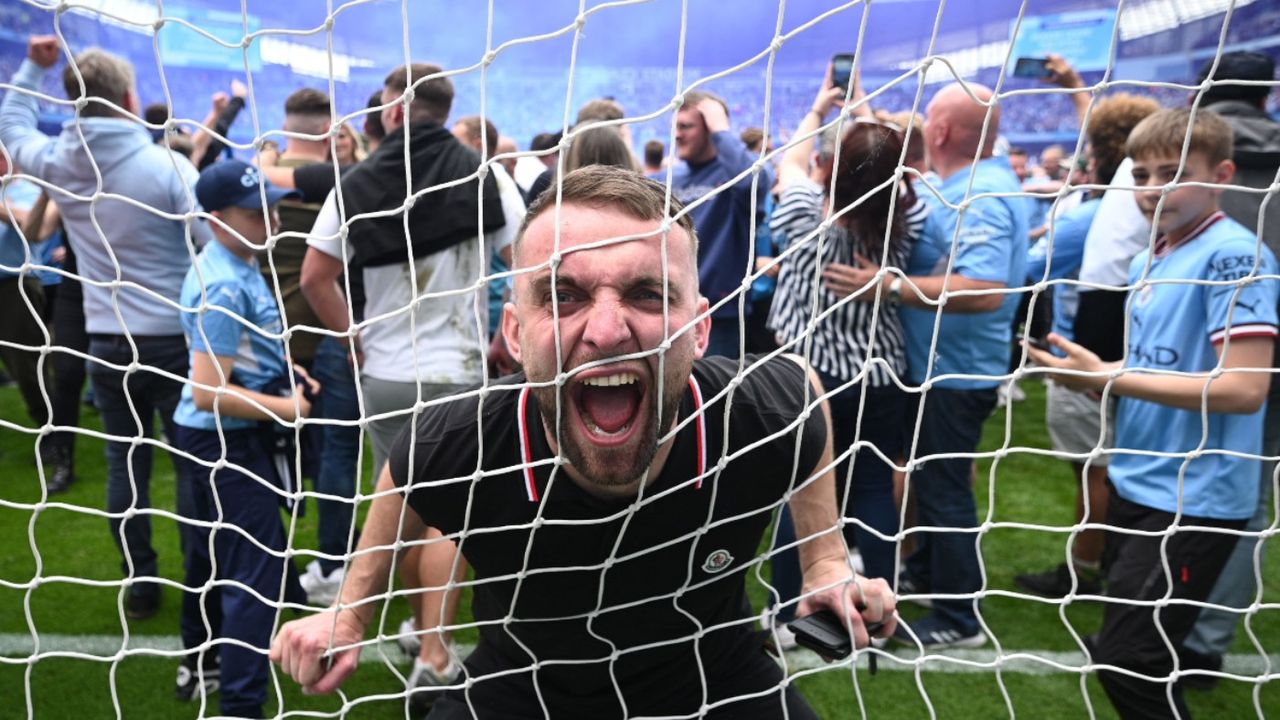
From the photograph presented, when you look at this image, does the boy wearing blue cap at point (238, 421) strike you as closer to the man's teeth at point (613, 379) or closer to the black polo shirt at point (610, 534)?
the black polo shirt at point (610, 534)

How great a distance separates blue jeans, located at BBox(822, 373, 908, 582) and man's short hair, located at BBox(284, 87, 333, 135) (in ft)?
8.49

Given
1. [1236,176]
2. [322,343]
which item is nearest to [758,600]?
[322,343]

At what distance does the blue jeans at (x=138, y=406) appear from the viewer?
3254mm

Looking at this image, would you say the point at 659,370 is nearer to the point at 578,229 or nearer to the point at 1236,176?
the point at 578,229

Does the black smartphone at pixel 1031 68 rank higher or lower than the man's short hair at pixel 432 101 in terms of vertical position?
higher

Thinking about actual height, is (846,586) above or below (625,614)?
above

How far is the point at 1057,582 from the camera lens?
4.03m

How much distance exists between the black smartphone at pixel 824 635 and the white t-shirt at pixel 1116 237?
2.24 m

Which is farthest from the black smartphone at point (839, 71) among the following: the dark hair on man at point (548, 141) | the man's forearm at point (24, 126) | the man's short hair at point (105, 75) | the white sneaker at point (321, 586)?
the man's forearm at point (24, 126)

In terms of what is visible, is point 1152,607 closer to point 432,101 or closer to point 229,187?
point 432,101

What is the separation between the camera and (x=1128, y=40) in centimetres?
2033

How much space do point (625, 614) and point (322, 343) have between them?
2376mm

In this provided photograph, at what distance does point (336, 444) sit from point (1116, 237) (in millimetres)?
3093

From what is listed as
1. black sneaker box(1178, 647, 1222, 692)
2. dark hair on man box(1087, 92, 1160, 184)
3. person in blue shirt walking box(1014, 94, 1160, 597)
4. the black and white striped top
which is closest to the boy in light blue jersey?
the black and white striped top
